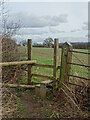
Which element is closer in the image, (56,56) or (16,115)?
(16,115)

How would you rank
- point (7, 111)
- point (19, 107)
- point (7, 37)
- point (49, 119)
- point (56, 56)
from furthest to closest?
1. point (7, 37)
2. point (56, 56)
3. point (19, 107)
4. point (7, 111)
5. point (49, 119)

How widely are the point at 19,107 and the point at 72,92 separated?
4.08ft

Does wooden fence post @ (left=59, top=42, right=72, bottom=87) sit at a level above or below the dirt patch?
above

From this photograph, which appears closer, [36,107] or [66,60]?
[36,107]

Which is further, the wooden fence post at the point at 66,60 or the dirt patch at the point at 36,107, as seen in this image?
the wooden fence post at the point at 66,60

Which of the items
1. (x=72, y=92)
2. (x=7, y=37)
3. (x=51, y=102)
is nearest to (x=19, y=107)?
(x=51, y=102)

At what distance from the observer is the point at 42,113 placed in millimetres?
4727

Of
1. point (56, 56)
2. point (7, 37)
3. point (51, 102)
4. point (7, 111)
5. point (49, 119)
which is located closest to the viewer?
point (49, 119)

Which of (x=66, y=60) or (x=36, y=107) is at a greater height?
(x=66, y=60)

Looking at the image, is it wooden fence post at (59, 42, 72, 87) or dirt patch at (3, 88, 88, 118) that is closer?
dirt patch at (3, 88, 88, 118)

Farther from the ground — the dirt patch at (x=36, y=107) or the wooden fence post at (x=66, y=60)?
the wooden fence post at (x=66, y=60)

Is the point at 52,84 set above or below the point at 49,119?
above

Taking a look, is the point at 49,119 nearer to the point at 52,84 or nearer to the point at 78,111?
the point at 78,111

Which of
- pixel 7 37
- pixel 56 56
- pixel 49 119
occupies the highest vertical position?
pixel 7 37
